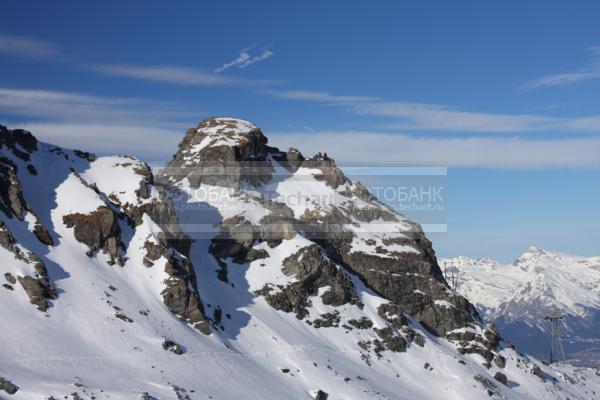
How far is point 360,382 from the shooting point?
105812 mm

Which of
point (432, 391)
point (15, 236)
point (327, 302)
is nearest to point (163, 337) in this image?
point (15, 236)

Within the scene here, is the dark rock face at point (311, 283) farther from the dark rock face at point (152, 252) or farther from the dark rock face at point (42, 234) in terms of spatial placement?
the dark rock face at point (42, 234)

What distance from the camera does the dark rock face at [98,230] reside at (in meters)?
105

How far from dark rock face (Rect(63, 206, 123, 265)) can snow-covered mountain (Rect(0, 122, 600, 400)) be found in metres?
0.23

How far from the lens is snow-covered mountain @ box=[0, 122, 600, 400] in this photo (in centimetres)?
8519

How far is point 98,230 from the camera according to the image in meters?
106

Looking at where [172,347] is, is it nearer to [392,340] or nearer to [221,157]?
[392,340]

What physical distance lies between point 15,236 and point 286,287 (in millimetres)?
51151

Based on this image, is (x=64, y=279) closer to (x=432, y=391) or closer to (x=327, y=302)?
(x=327, y=302)

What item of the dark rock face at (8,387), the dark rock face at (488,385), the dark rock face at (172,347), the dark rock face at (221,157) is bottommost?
the dark rock face at (488,385)

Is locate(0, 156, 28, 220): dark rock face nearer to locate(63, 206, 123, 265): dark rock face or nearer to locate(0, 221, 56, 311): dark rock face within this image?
locate(0, 221, 56, 311): dark rock face

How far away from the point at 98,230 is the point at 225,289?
27.6 meters

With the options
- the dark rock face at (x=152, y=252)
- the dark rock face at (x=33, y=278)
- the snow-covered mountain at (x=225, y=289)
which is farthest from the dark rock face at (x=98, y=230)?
the dark rock face at (x=33, y=278)

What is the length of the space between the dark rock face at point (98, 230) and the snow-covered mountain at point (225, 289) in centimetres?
23
